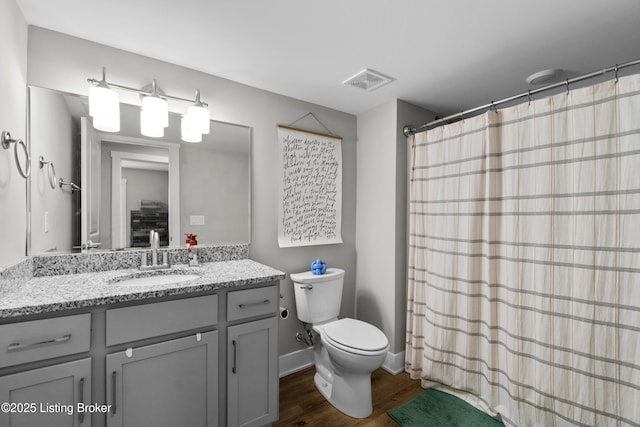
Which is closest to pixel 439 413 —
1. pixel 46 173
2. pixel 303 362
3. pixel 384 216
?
pixel 303 362

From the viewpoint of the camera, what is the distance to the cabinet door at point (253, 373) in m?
1.44

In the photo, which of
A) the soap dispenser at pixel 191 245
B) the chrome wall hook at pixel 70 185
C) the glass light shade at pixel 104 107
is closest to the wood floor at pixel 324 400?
the soap dispenser at pixel 191 245

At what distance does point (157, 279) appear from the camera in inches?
63.4

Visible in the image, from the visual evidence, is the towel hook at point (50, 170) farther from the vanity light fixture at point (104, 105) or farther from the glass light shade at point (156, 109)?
the glass light shade at point (156, 109)

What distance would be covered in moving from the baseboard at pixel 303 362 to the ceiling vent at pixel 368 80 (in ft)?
6.86

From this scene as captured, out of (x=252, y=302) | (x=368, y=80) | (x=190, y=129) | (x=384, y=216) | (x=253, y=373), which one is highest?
(x=368, y=80)

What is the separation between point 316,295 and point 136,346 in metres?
1.18

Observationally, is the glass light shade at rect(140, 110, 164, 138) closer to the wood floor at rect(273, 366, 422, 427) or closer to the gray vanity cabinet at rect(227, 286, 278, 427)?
the gray vanity cabinet at rect(227, 286, 278, 427)

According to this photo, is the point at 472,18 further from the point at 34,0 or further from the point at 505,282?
the point at 34,0

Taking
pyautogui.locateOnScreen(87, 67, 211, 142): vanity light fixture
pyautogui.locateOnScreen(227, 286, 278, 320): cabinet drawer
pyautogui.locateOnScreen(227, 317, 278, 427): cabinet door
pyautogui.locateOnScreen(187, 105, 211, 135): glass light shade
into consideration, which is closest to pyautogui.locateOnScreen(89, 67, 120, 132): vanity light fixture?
pyautogui.locateOnScreen(87, 67, 211, 142): vanity light fixture

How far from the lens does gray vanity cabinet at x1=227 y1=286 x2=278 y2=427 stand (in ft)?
4.71

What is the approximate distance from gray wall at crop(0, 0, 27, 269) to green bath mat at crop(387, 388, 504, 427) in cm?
220

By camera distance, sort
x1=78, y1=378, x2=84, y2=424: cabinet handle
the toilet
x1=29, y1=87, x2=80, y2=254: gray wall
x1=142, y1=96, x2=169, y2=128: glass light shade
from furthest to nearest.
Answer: the toilet < x1=142, y1=96, x2=169, y2=128: glass light shade < x1=29, y1=87, x2=80, y2=254: gray wall < x1=78, y1=378, x2=84, y2=424: cabinet handle

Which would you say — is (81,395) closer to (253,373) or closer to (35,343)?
(35,343)
